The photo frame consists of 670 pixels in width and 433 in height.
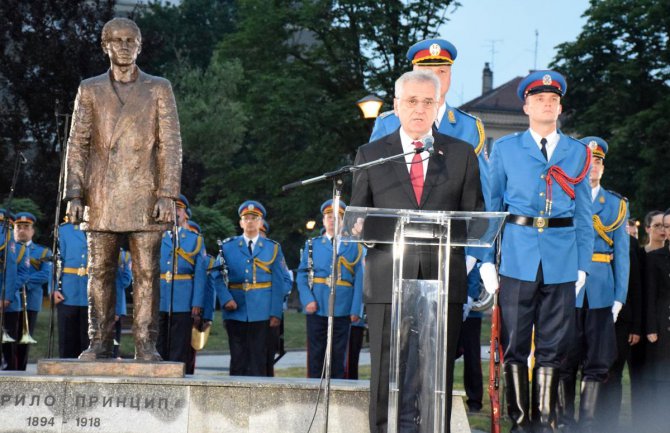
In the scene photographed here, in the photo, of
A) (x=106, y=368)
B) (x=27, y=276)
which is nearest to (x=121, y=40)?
(x=106, y=368)

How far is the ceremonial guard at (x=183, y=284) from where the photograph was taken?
1454 cm

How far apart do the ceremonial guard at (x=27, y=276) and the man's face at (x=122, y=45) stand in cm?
723

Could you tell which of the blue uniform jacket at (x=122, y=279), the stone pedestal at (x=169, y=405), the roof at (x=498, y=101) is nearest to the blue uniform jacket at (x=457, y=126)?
the stone pedestal at (x=169, y=405)

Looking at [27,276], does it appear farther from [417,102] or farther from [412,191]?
[417,102]

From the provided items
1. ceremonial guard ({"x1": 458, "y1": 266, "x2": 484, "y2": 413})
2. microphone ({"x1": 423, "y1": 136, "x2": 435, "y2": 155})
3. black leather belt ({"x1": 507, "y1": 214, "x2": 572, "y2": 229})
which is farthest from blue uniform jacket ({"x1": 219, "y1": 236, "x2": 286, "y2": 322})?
microphone ({"x1": 423, "y1": 136, "x2": 435, "y2": 155})

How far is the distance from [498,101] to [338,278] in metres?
A: 58.5

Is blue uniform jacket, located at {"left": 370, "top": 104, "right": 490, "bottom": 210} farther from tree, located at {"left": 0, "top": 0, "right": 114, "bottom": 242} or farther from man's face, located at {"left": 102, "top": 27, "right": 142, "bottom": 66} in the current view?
tree, located at {"left": 0, "top": 0, "right": 114, "bottom": 242}

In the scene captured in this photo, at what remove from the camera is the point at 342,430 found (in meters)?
8.47

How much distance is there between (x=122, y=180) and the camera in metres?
9.27

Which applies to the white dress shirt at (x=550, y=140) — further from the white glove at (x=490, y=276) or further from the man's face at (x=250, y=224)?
the man's face at (x=250, y=224)

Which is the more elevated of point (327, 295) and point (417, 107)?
point (417, 107)

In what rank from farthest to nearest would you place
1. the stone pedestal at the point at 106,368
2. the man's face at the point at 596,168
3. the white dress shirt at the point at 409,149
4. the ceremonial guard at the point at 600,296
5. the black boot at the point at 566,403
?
the man's face at the point at 596,168, the ceremonial guard at the point at 600,296, the black boot at the point at 566,403, the stone pedestal at the point at 106,368, the white dress shirt at the point at 409,149

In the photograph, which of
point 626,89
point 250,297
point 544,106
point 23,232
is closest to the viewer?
point 544,106

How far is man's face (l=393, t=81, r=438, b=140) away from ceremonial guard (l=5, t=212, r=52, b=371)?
10.2m
